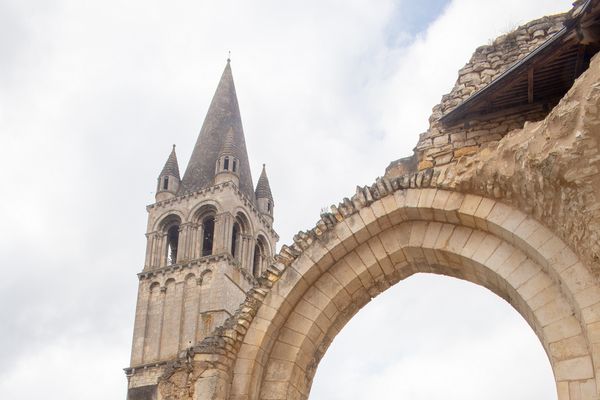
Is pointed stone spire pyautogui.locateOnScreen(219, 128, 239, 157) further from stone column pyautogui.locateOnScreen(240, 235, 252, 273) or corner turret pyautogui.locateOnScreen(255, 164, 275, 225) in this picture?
stone column pyautogui.locateOnScreen(240, 235, 252, 273)

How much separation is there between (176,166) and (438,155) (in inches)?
1966

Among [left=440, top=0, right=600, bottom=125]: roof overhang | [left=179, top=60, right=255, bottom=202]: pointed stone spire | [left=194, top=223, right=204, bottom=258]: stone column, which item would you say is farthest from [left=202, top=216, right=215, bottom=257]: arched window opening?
[left=440, top=0, right=600, bottom=125]: roof overhang

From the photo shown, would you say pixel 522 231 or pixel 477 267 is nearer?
pixel 522 231

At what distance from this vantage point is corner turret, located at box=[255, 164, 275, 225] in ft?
188

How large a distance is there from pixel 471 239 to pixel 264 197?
50290mm

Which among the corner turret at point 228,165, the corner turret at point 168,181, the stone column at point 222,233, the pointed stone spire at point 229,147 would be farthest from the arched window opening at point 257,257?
the corner turret at point 168,181

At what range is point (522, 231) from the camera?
24.2 feet

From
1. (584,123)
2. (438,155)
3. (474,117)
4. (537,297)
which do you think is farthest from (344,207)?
(584,123)

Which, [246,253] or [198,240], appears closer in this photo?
[198,240]

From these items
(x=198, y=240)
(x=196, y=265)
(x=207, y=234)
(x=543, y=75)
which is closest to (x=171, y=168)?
(x=207, y=234)

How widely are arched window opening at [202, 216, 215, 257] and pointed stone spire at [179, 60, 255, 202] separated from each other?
255cm

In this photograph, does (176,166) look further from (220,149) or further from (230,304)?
(230,304)

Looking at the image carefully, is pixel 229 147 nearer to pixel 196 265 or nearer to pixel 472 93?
pixel 196 265

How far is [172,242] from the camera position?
5447 cm
